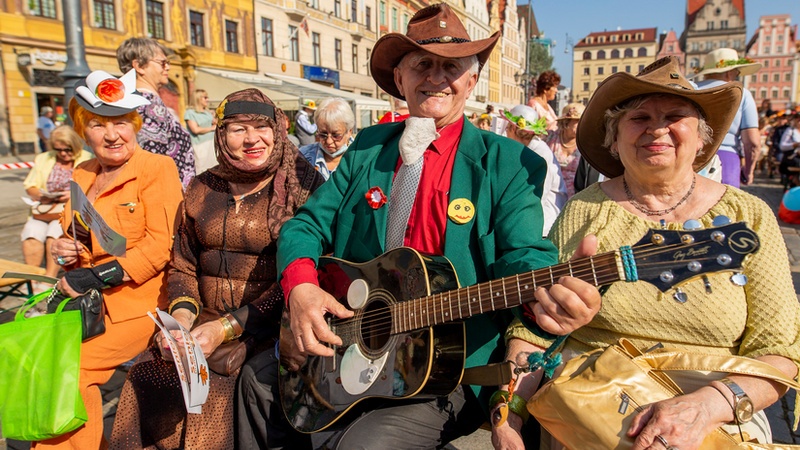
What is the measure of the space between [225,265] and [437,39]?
144cm

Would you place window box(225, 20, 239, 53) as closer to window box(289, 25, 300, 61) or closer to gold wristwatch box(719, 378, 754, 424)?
window box(289, 25, 300, 61)

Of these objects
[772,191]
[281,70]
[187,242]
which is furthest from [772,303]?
[281,70]

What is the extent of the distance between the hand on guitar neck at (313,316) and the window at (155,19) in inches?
849

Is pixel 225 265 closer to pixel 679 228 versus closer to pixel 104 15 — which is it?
pixel 679 228

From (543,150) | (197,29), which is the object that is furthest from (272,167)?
(197,29)

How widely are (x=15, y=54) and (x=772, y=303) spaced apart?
20.6 m

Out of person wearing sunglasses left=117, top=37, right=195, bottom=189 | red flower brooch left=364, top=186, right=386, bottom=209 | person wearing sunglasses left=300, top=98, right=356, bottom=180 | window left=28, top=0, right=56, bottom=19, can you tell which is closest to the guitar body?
red flower brooch left=364, top=186, right=386, bottom=209

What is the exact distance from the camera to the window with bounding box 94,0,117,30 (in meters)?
18.2

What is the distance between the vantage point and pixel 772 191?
11.4 m

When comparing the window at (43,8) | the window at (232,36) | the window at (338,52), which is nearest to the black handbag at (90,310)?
the window at (43,8)

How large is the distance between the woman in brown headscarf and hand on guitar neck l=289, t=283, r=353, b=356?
19.5 inches

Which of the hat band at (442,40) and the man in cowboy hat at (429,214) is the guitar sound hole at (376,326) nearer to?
the man in cowboy hat at (429,214)

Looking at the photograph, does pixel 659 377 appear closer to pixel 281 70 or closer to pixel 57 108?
pixel 57 108

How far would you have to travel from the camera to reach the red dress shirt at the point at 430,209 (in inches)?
79.6
